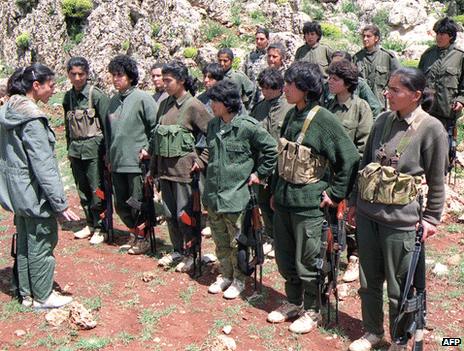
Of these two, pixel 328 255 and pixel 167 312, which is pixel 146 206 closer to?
pixel 167 312

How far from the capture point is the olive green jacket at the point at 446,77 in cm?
739

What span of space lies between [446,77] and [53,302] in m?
6.16

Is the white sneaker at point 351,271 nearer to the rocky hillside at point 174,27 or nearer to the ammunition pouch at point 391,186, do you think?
the ammunition pouch at point 391,186

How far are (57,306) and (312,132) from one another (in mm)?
2995

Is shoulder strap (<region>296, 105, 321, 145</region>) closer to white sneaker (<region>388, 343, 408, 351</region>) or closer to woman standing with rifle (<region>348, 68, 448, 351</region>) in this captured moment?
woman standing with rifle (<region>348, 68, 448, 351</region>)

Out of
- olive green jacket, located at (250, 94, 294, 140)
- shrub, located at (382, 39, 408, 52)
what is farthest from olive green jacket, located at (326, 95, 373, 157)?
shrub, located at (382, 39, 408, 52)

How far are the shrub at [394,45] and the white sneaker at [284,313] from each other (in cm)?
1428

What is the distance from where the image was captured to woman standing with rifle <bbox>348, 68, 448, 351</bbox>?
3689 mm

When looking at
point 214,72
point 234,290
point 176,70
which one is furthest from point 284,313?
point 214,72

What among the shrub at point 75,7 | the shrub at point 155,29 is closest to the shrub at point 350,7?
the shrub at point 155,29

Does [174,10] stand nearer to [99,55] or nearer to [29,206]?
[99,55]

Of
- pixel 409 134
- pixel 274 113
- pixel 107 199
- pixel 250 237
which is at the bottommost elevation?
pixel 107 199

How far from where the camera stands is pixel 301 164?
14.3 feet

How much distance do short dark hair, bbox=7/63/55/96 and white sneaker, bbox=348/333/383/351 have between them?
3.67 meters
